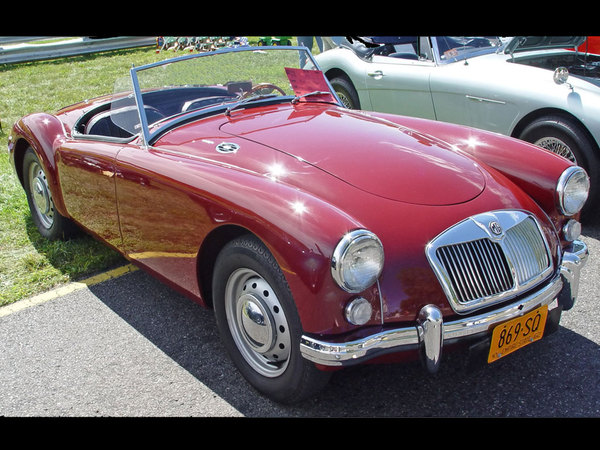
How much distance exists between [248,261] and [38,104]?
851cm

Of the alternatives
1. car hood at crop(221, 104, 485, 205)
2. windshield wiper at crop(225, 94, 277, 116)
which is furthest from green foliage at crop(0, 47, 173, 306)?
car hood at crop(221, 104, 485, 205)

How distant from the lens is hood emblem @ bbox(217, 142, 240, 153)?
2.94 m

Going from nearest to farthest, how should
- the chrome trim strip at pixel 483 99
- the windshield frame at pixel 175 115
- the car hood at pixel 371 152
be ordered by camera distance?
the car hood at pixel 371 152 → the windshield frame at pixel 175 115 → the chrome trim strip at pixel 483 99

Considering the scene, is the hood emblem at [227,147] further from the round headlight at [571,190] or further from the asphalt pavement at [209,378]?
the round headlight at [571,190]

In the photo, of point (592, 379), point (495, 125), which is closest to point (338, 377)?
point (592, 379)

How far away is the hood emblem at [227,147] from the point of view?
2.94 m

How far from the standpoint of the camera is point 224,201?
2.46m

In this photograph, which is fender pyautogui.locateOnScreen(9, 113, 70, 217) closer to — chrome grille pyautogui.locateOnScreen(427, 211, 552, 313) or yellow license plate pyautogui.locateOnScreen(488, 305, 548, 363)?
chrome grille pyautogui.locateOnScreen(427, 211, 552, 313)

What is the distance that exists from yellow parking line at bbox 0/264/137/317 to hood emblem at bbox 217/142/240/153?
131cm

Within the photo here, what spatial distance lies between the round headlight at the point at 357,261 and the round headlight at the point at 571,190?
3.83 feet

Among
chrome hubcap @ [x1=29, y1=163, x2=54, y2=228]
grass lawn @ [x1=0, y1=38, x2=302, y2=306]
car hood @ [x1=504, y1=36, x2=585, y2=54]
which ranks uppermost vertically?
car hood @ [x1=504, y1=36, x2=585, y2=54]

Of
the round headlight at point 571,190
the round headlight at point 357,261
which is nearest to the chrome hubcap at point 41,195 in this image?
the round headlight at point 357,261

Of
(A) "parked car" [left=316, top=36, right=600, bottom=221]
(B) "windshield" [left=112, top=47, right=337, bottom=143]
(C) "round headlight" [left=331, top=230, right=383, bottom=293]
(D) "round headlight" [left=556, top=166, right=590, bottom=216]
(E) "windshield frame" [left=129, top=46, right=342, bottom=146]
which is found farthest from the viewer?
(A) "parked car" [left=316, top=36, right=600, bottom=221]

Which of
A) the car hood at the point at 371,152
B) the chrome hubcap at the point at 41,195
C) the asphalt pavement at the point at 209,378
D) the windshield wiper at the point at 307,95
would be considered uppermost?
the windshield wiper at the point at 307,95
